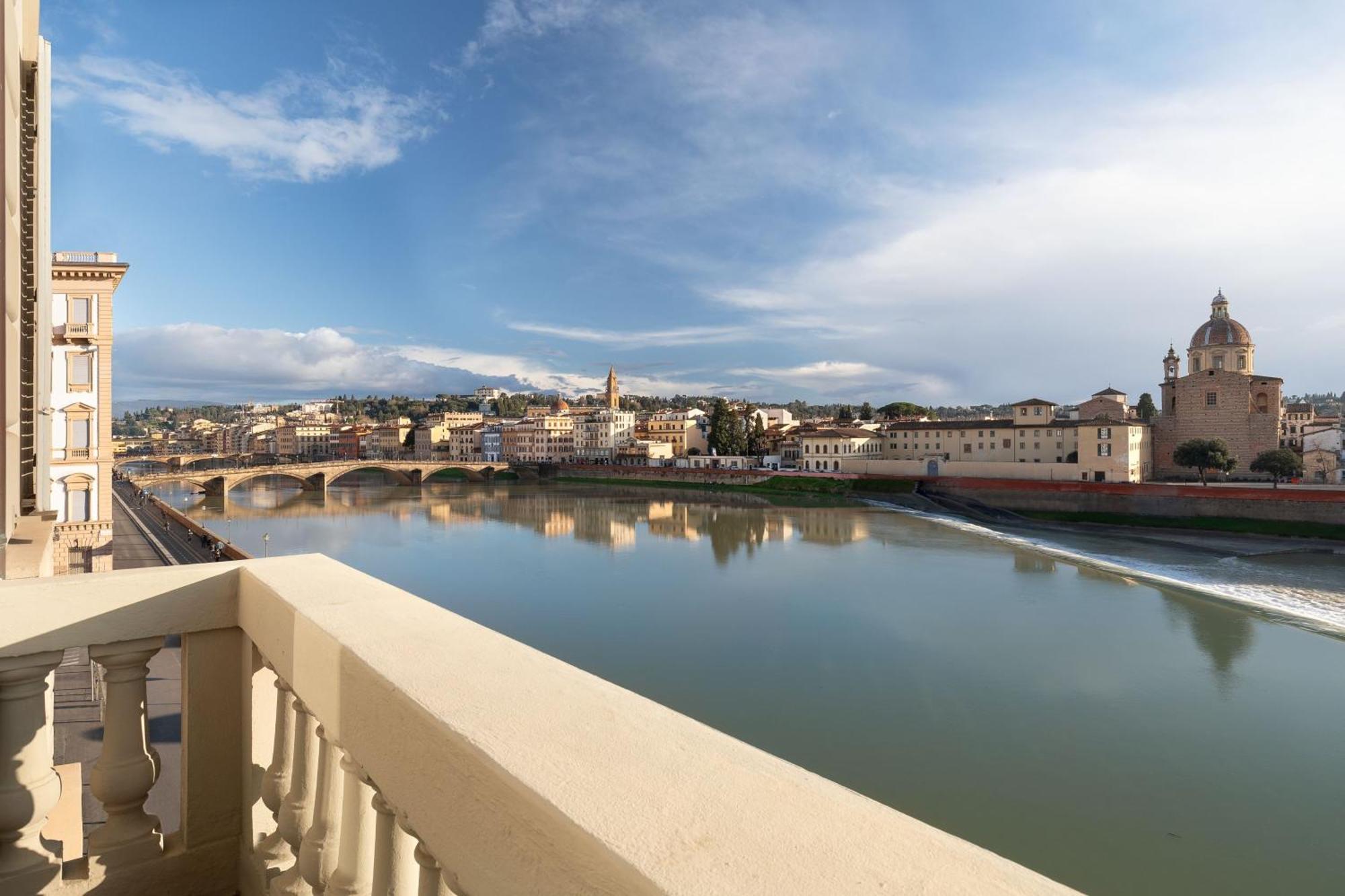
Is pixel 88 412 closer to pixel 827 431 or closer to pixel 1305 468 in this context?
pixel 827 431

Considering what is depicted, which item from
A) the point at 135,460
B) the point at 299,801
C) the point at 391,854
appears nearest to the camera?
the point at 391,854

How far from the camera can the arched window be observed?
1526 centimetres

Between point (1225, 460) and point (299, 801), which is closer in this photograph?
point (299, 801)

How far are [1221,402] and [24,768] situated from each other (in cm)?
4971

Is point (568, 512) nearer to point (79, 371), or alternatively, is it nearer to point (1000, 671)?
point (79, 371)

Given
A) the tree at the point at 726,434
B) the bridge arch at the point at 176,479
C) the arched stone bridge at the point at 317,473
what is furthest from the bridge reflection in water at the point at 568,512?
the tree at the point at 726,434

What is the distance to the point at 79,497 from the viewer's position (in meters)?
15.4

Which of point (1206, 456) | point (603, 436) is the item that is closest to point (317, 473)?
point (603, 436)

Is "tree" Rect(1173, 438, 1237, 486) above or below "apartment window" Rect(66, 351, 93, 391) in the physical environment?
below

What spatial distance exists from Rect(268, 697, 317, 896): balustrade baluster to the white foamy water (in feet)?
66.9

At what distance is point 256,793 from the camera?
156cm

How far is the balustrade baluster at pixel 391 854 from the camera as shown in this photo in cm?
98

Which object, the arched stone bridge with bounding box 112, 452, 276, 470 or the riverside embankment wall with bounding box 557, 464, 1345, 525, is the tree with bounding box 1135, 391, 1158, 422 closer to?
the riverside embankment wall with bounding box 557, 464, 1345, 525

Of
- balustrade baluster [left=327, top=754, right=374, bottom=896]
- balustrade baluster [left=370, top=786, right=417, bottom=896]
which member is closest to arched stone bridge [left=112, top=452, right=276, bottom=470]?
balustrade baluster [left=327, top=754, right=374, bottom=896]
